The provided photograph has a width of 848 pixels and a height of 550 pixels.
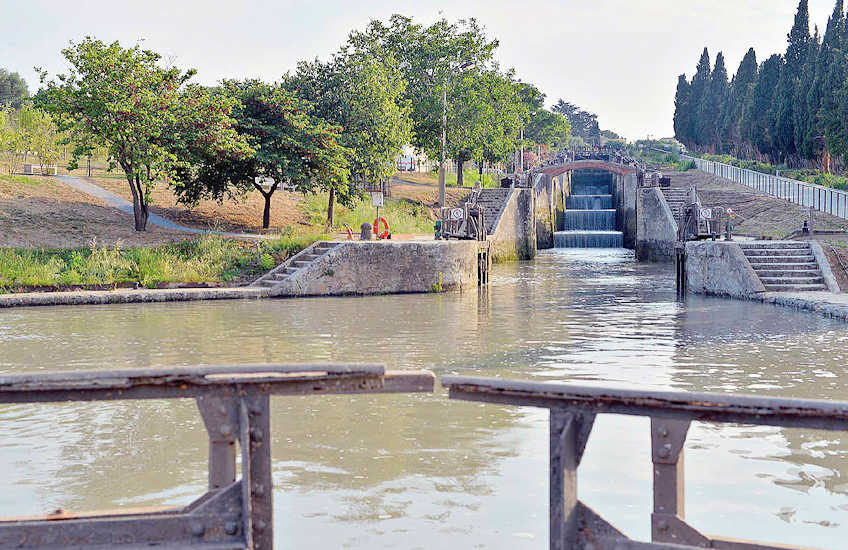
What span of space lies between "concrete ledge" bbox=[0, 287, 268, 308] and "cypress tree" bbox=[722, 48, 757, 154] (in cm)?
5035

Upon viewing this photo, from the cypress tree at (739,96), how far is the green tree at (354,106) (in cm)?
3810

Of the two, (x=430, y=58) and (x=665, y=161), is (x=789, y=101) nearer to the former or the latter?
(x=430, y=58)

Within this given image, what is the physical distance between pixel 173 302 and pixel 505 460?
1765 cm

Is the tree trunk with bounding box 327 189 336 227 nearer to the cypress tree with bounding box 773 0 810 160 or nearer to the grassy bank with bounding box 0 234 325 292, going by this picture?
the grassy bank with bounding box 0 234 325 292

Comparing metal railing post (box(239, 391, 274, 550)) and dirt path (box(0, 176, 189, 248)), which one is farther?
dirt path (box(0, 176, 189, 248))

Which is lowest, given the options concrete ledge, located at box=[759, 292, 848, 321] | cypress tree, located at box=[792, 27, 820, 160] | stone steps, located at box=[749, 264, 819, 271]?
concrete ledge, located at box=[759, 292, 848, 321]

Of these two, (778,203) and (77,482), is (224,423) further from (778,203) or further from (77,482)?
(778,203)

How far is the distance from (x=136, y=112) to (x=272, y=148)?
523 cm

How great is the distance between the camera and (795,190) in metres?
42.5

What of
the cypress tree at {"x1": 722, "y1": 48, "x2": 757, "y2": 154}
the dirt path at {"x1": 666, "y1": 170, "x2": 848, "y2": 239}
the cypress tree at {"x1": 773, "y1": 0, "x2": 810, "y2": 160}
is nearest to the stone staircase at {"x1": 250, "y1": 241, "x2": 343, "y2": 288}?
the dirt path at {"x1": 666, "y1": 170, "x2": 848, "y2": 239}

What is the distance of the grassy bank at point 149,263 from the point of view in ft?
84.6

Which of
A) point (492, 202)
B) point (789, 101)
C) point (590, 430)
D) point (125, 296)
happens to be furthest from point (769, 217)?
point (590, 430)

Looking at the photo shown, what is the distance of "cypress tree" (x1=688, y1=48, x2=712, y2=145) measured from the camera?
8212 centimetres

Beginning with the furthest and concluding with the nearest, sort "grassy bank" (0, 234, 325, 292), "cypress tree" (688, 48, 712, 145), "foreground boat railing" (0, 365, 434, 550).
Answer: "cypress tree" (688, 48, 712, 145)
"grassy bank" (0, 234, 325, 292)
"foreground boat railing" (0, 365, 434, 550)
